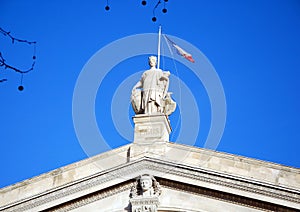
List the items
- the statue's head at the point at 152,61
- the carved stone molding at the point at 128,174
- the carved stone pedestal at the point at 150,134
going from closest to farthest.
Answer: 1. the carved stone molding at the point at 128,174
2. the carved stone pedestal at the point at 150,134
3. the statue's head at the point at 152,61

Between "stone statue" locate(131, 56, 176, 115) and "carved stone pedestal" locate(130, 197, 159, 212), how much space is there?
2669 mm

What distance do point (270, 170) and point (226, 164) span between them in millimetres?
1151

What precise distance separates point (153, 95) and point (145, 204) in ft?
10.5

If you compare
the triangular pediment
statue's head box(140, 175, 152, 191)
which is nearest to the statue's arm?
the triangular pediment

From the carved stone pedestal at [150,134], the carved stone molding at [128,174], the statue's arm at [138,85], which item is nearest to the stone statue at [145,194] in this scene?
the carved stone molding at [128,174]

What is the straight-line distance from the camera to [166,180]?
2062cm

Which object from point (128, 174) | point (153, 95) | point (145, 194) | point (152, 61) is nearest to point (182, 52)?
point (152, 61)

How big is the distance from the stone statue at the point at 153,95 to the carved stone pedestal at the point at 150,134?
31 cm

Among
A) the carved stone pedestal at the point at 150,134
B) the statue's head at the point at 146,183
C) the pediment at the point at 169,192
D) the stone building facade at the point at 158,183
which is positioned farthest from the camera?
the carved stone pedestal at the point at 150,134

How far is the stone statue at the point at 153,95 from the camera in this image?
2177 cm

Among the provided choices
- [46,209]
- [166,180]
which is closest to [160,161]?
[166,180]

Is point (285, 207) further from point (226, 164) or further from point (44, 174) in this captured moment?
point (44, 174)

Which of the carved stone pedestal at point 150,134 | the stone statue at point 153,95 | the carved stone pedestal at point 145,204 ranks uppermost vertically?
the stone statue at point 153,95

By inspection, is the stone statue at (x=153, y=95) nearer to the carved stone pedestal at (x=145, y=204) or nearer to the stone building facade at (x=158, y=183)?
the stone building facade at (x=158, y=183)
